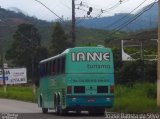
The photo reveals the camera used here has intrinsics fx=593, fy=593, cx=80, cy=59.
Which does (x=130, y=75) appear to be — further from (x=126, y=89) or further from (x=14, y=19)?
(x=14, y=19)

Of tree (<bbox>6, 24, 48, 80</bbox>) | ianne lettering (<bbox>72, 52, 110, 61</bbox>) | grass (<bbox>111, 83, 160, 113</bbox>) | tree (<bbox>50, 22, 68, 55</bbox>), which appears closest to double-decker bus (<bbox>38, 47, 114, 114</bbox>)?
ianne lettering (<bbox>72, 52, 110, 61</bbox>)

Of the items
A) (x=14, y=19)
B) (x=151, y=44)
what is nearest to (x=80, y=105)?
(x=151, y=44)

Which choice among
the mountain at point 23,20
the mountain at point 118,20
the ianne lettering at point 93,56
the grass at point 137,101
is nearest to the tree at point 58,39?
the mountain at point 118,20

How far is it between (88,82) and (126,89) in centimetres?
1472

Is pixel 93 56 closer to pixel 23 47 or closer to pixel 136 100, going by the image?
pixel 136 100

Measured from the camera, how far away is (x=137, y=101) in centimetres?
3256

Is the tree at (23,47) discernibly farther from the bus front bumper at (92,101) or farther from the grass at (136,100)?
the bus front bumper at (92,101)

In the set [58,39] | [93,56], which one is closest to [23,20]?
[58,39]

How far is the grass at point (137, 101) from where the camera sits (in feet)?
96.5

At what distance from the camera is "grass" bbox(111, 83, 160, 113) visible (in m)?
29.4

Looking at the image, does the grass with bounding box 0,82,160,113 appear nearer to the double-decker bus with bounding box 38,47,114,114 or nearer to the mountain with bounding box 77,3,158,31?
the double-decker bus with bounding box 38,47,114,114

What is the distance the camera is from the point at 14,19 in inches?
4387

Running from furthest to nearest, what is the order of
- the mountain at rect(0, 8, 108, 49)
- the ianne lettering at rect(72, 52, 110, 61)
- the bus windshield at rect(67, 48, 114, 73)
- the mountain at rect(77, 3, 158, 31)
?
Answer: 1. the mountain at rect(0, 8, 108, 49)
2. the mountain at rect(77, 3, 158, 31)
3. the ianne lettering at rect(72, 52, 110, 61)
4. the bus windshield at rect(67, 48, 114, 73)

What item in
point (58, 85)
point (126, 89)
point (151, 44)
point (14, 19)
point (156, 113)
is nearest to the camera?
point (156, 113)
